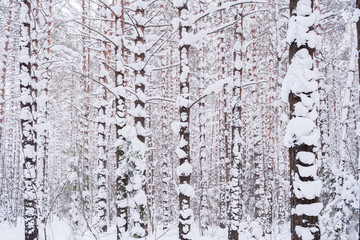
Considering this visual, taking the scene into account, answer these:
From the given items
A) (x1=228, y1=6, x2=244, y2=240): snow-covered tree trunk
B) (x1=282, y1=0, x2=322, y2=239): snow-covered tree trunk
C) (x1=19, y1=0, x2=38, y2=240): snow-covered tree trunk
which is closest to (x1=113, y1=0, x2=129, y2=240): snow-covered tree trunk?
(x1=19, y1=0, x2=38, y2=240): snow-covered tree trunk

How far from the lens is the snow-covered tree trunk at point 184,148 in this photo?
6.67 m

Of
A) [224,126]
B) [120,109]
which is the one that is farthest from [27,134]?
[224,126]

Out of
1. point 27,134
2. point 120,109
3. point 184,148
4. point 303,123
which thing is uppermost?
point 120,109

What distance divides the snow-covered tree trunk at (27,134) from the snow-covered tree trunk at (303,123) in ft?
21.8

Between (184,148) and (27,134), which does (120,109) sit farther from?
(27,134)

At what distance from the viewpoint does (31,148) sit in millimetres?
7953

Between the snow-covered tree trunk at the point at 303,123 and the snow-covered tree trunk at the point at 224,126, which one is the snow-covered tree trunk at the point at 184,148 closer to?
the snow-covered tree trunk at the point at 303,123

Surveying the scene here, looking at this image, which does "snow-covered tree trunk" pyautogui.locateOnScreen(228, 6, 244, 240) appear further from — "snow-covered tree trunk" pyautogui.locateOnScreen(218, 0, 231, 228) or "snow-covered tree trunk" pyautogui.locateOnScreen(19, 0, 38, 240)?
"snow-covered tree trunk" pyautogui.locateOnScreen(19, 0, 38, 240)

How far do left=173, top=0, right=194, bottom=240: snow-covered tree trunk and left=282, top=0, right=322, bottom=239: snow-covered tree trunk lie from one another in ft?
10.2

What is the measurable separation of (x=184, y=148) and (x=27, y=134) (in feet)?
14.7

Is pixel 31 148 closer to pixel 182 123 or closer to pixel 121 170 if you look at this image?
pixel 121 170

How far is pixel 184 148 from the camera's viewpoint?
7.02m

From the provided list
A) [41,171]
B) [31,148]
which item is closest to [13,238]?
[41,171]

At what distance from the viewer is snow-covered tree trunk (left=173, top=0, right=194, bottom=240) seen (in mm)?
6672
